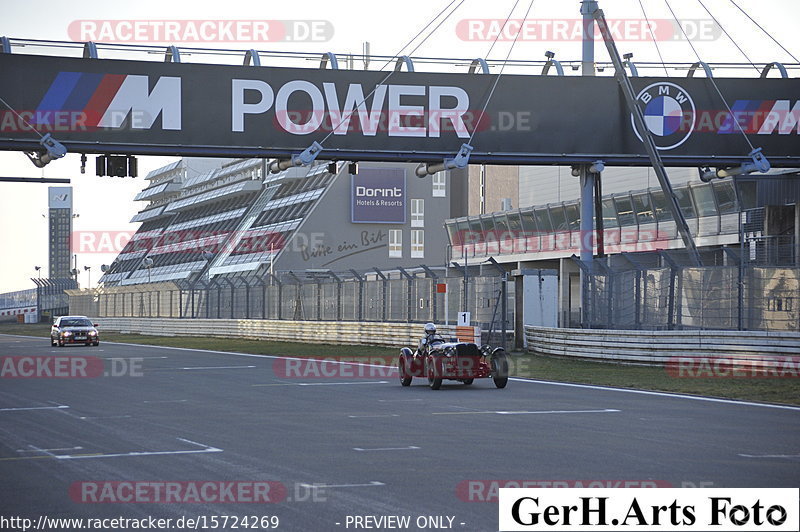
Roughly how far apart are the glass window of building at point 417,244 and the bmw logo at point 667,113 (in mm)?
62351

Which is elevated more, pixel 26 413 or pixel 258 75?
pixel 258 75

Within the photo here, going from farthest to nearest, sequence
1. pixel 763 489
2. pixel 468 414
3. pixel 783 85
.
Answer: pixel 783 85 → pixel 468 414 → pixel 763 489

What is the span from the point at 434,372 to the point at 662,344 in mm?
7102

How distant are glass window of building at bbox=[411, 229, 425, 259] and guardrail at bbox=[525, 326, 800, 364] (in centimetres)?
6569

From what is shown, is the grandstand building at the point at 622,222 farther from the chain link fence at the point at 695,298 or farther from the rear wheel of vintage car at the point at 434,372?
the rear wheel of vintage car at the point at 434,372

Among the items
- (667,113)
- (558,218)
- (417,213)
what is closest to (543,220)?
(558,218)

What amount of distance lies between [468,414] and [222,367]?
14.7 meters

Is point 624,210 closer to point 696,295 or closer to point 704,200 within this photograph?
point 704,200

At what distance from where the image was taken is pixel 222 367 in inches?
1152

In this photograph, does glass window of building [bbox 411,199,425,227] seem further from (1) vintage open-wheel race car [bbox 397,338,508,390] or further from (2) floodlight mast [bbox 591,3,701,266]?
Result: (1) vintage open-wheel race car [bbox 397,338,508,390]

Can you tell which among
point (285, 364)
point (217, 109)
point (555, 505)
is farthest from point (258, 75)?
point (555, 505)

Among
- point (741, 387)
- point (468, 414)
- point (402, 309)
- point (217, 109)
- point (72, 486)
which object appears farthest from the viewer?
point (402, 309)

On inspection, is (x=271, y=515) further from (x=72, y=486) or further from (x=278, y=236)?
(x=278, y=236)

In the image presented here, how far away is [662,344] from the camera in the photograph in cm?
2552
